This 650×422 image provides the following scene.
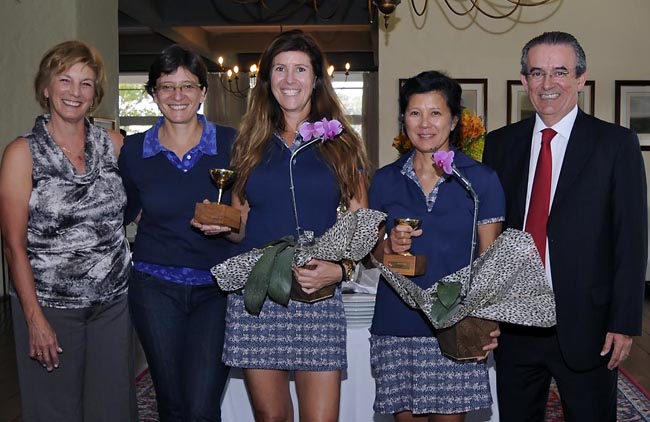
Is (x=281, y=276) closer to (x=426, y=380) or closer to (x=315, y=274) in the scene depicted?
(x=315, y=274)

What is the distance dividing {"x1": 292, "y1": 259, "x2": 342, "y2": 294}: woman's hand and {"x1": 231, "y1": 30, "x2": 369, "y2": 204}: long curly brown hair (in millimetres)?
244

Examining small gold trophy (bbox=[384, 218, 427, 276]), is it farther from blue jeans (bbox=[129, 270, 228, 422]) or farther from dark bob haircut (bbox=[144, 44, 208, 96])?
dark bob haircut (bbox=[144, 44, 208, 96])

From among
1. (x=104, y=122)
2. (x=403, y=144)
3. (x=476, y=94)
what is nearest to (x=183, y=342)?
(x=403, y=144)

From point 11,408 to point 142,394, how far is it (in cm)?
66

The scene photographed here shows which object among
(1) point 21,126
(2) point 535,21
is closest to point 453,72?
(2) point 535,21

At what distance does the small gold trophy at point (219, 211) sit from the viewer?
6.88ft

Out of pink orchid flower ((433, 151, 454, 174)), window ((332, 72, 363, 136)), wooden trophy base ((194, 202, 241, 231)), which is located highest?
window ((332, 72, 363, 136))

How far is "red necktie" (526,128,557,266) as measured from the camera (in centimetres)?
221

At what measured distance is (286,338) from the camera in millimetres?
2189

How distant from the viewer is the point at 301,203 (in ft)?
7.16

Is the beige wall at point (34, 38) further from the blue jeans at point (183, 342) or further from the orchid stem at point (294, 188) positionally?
the orchid stem at point (294, 188)

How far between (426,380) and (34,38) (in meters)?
5.08

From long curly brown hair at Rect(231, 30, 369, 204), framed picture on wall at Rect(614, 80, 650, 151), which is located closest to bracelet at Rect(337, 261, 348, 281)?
long curly brown hair at Rect(231, 30, 369, 204)

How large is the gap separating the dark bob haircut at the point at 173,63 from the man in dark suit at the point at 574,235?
3.25 feet
